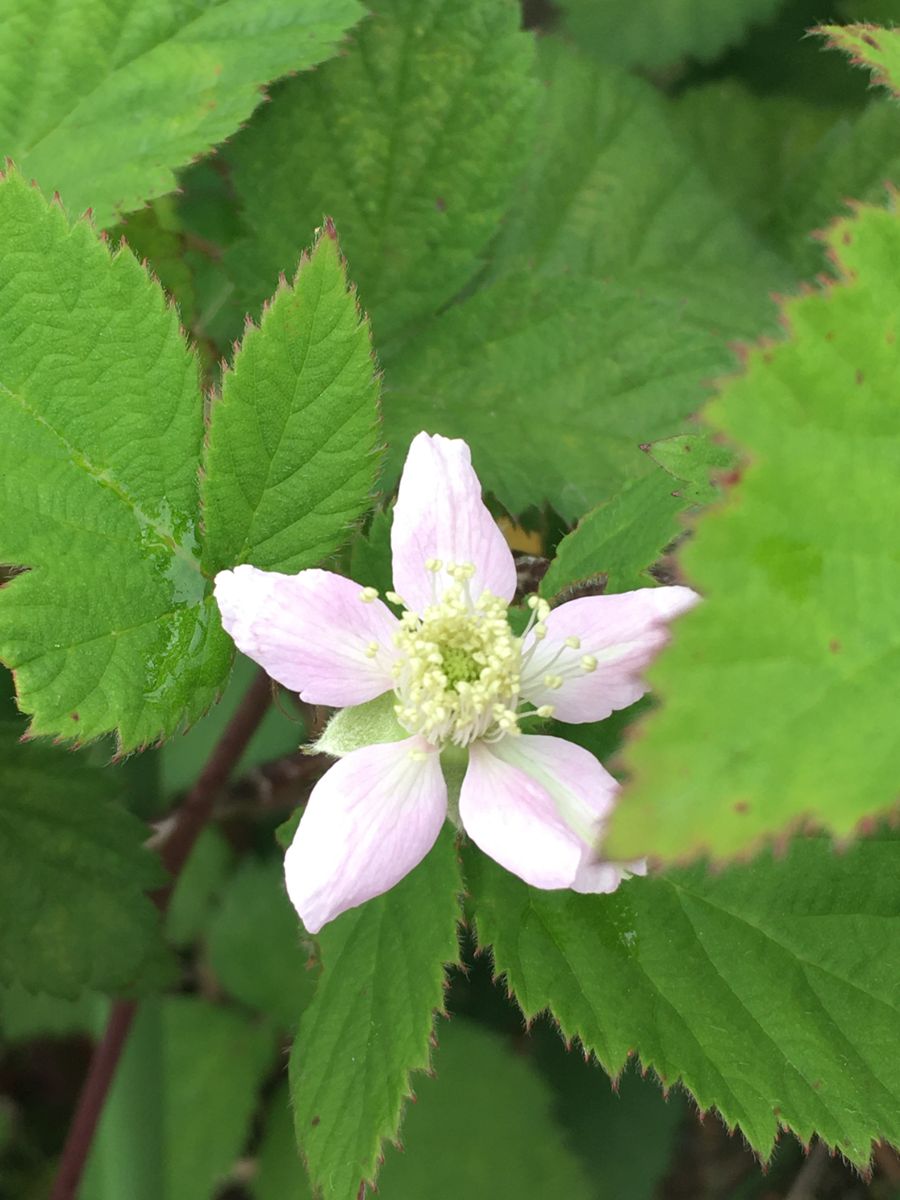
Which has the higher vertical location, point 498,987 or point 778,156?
point 778,156

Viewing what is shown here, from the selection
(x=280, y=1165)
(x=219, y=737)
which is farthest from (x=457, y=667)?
(x=280, y=1165)

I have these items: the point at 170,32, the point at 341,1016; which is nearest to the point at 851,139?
the point at 170,32

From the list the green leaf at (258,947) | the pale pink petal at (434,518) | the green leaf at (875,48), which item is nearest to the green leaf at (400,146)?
the green leaf at (875,48)

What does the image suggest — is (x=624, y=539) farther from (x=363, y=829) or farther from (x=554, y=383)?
(x=554, y=383)

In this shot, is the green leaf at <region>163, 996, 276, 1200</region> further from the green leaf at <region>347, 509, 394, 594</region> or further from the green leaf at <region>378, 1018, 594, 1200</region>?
the green leaf at <region>347, 509, 394, 594</region>

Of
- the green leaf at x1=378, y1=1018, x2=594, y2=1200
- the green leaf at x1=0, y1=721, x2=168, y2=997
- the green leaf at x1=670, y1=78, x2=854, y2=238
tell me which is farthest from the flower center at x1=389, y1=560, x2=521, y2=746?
the green leaf at x1=670, y1=78, x2=854, y2=238

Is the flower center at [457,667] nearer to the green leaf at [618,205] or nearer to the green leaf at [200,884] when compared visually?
the green leaf at [618,205]
